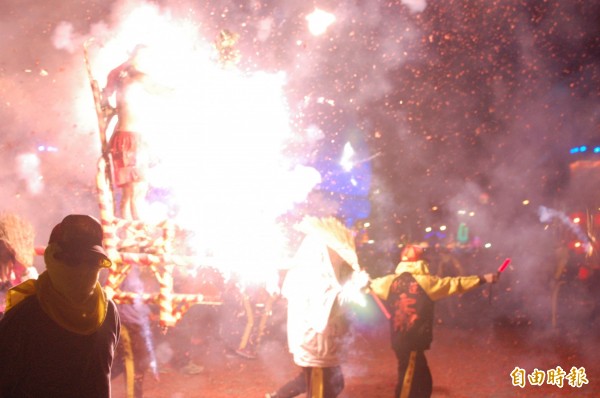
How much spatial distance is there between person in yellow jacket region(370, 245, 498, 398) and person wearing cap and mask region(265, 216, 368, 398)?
758 millimetres

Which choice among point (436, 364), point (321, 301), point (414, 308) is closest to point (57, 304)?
point (321, 301)

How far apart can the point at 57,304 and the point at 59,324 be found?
9 centimetres

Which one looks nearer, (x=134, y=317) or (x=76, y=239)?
(x=76, y=239)

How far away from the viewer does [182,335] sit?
903 centimetres

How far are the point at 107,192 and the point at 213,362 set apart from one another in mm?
4663

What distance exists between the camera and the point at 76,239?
7.97 feet

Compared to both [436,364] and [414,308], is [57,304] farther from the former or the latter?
[436,364]

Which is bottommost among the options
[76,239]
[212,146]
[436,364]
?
[436,364]

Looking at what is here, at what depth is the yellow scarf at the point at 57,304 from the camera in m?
2.39

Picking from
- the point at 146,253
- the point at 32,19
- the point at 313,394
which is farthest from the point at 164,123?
the point at 313,394

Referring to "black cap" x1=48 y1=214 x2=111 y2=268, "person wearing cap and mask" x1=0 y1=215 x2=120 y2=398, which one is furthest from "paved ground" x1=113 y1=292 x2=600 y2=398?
"black cap" x1=48 y1=214 x2=111 y2=268

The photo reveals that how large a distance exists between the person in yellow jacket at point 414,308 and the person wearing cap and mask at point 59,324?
12.4ft

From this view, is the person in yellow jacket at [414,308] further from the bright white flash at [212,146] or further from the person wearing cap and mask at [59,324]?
the person wearing cap and mask at [59,324]

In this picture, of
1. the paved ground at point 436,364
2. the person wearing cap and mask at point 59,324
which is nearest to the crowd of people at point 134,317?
the person wearing cap and mask at point 59,324
